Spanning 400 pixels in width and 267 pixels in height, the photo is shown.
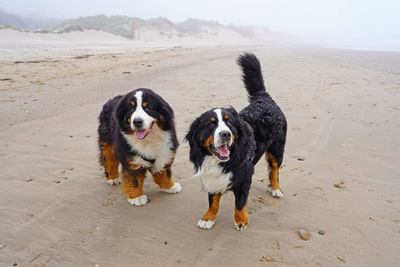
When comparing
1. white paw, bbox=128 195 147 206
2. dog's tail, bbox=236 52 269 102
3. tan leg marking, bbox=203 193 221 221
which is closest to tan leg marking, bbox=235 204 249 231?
tan leg marking, bbox=203 193 221 221

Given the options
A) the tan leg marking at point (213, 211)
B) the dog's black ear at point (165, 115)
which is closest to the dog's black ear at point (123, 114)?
the dog's black ear at point (165, 115)

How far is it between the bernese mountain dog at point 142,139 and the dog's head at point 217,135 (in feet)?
1.56

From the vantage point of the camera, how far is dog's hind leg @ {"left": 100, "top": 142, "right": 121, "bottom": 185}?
137 inches

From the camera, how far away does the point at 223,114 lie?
7.89 feet

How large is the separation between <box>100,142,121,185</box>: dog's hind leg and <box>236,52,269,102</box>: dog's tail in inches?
80.2

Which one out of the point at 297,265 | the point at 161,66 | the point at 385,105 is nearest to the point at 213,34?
the point at 161,66

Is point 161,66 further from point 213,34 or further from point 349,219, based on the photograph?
point 213,34

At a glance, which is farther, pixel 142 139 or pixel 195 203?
pixel 195 203

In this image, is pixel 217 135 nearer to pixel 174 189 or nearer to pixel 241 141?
pixel 241 141

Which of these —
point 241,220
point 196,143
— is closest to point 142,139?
point 196,143

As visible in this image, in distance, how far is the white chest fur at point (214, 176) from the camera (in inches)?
97.0

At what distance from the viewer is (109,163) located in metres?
3.50

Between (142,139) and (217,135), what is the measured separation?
0.96m

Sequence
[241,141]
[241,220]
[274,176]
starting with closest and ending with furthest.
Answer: [241,141] < [241,220] < [274,176]
